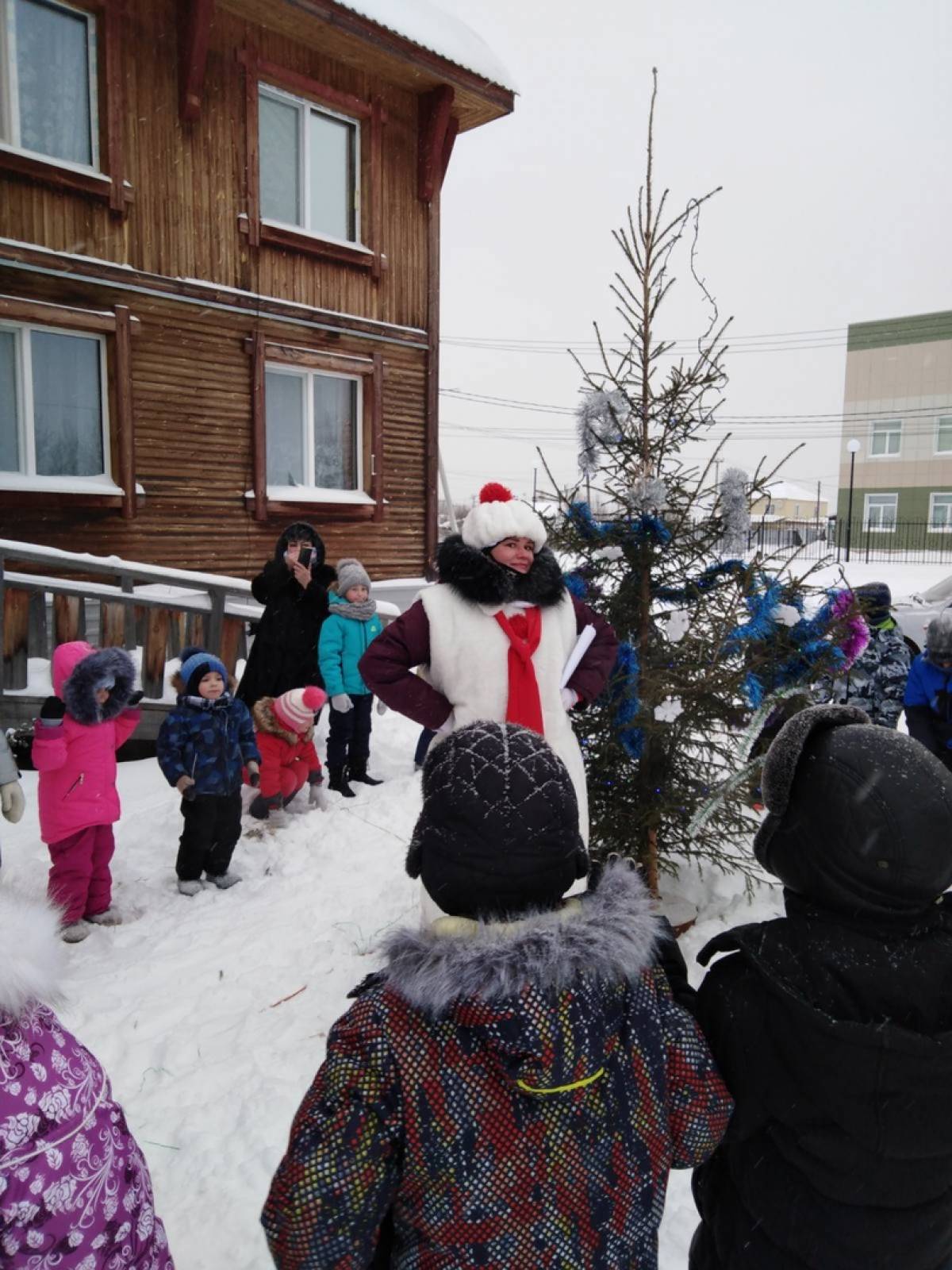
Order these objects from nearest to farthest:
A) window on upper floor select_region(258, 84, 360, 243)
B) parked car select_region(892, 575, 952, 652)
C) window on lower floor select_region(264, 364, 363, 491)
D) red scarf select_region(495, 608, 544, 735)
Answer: red scarf select_region(495, 608, 544, 735), parked car select_region(892, 575, 952, 652), window on upper floor select_region(258, 84, 360, 243), window on lower floor select_region(264, 364, 363, 491)

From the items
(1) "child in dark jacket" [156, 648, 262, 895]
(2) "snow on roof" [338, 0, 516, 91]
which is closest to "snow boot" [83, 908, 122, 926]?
(1) "child in dark jacket" [156, 648, 262, 895]

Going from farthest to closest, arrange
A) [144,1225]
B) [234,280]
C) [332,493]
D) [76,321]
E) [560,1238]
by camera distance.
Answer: [332,493] < [234,280] < [76,321] < [144,1225] < [560,1238]

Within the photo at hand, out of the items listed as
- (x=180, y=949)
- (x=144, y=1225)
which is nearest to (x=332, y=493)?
(x=180, y=949)

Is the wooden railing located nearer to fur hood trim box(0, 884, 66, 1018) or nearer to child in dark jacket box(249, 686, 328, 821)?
child in dark jacket box(249, 686, 328, 821)

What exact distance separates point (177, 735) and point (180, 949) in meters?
1.10

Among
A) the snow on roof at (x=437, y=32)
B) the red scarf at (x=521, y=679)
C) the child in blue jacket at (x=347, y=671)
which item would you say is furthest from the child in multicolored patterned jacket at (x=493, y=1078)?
the snow on roof at (x=437, y=32)

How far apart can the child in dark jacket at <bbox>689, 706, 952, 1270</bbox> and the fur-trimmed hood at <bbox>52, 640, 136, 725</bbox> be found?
3437 mm

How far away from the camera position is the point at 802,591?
372 cm

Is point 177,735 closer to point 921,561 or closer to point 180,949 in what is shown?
point 180,949

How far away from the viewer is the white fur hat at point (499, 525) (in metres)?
2.90

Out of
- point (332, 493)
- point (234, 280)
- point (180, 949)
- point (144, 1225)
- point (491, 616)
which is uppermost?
point (234, 280)

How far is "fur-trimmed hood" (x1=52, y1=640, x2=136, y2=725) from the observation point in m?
3.99

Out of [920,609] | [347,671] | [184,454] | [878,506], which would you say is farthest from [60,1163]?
[878,506]

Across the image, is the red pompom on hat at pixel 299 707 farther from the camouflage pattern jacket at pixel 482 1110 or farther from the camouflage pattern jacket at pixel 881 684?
the camouflage pattern jacket at pixel 482 1110
